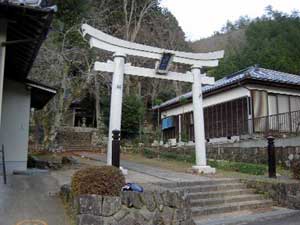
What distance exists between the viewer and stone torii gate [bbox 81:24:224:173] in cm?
1152

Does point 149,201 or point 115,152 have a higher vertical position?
point 115,152

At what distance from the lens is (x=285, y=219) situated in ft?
28.6

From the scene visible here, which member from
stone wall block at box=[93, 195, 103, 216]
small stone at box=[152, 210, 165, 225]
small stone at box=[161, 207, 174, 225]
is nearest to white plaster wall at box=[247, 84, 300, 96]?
small stone at box=[161, 207, 174, 225]

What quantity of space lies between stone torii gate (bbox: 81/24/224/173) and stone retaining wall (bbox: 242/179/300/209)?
2503 millimetres

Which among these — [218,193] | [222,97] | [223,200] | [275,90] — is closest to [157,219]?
[223,200]

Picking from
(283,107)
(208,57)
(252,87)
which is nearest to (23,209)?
(208,57)

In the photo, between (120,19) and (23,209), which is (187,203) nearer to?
(23,209)

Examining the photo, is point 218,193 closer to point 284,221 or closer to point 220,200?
point 220,200

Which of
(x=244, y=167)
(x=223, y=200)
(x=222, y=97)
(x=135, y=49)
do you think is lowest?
(x=223, y=200)

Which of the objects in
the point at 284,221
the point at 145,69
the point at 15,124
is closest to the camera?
the point at 284,221

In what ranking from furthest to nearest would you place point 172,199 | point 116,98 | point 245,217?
point 116,98
point 245,217
point 172,199

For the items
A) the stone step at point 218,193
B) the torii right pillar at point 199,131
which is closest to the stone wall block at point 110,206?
the stone step at point 218,193

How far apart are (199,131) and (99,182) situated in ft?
23.6

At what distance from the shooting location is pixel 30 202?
736 centimetres
